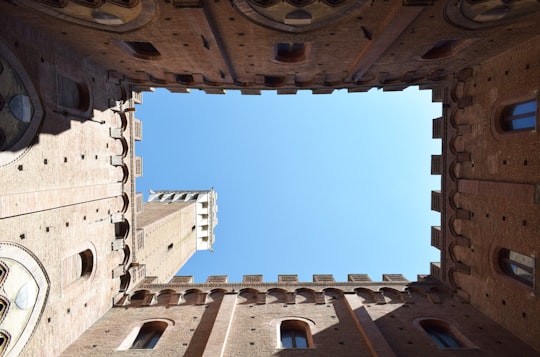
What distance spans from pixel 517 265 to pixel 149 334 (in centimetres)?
1411

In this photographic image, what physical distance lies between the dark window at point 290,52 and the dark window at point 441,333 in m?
12.2

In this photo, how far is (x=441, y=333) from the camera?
1271 cm

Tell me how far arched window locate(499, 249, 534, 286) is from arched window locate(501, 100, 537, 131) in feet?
14.5

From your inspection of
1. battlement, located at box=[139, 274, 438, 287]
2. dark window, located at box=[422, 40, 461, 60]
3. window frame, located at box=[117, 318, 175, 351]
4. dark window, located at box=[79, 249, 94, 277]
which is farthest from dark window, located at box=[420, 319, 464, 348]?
dark window, located at box=[79, 249, 94, 277]

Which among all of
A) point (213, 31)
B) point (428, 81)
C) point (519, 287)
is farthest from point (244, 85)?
point (519, 287)

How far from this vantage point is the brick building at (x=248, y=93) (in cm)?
927

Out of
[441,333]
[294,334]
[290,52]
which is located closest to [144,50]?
[290,52]

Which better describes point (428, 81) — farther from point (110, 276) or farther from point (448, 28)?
point (110, 276)

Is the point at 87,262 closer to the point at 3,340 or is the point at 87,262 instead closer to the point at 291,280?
the point at 3,340

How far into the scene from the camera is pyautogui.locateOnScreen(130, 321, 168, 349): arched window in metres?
12.1

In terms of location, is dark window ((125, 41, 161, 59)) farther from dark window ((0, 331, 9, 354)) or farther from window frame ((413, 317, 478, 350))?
window frame ((413, 317, 478, 350))

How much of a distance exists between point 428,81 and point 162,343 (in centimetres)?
1614

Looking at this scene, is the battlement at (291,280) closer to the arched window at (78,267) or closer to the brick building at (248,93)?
the brick building at (248,93)

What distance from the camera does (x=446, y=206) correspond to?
15.1 metres
